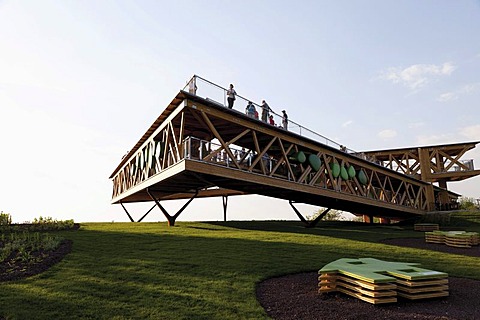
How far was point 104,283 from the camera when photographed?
29.2 ft

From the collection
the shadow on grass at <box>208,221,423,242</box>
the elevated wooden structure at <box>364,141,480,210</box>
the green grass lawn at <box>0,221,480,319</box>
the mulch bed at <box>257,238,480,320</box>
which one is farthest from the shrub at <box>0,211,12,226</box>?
the elevated wooden structure at <box>364,141,480,210</box>

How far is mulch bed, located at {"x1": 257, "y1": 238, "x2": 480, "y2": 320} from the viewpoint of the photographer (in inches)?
290

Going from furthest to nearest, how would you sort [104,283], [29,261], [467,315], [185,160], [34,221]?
[34,221]
[185,160]
[29,261]
[104,283]
[467,315]

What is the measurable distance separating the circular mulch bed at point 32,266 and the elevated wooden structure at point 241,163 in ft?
22.4

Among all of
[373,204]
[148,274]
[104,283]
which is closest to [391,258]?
[148,274]

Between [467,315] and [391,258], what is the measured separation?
6.11 meters

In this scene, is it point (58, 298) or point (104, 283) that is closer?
point (58, 298)

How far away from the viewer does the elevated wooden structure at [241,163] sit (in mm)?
18516

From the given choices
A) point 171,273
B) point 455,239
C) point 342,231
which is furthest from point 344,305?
point 342,231

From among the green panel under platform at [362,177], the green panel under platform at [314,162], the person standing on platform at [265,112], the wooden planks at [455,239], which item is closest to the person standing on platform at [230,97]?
the person standing on platform at [265,112]

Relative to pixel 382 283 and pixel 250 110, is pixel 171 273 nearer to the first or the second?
pixel 382 283

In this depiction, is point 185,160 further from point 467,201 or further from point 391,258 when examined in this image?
point 467,201

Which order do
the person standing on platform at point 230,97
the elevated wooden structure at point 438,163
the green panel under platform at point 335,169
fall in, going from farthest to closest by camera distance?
the elevated wooden structure at point 438,163 → the green panel under platform at point 335,169 → the person standing on platform at point 230,97

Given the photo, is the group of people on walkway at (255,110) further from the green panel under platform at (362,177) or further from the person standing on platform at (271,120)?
the green panel under platform at (362,177)
